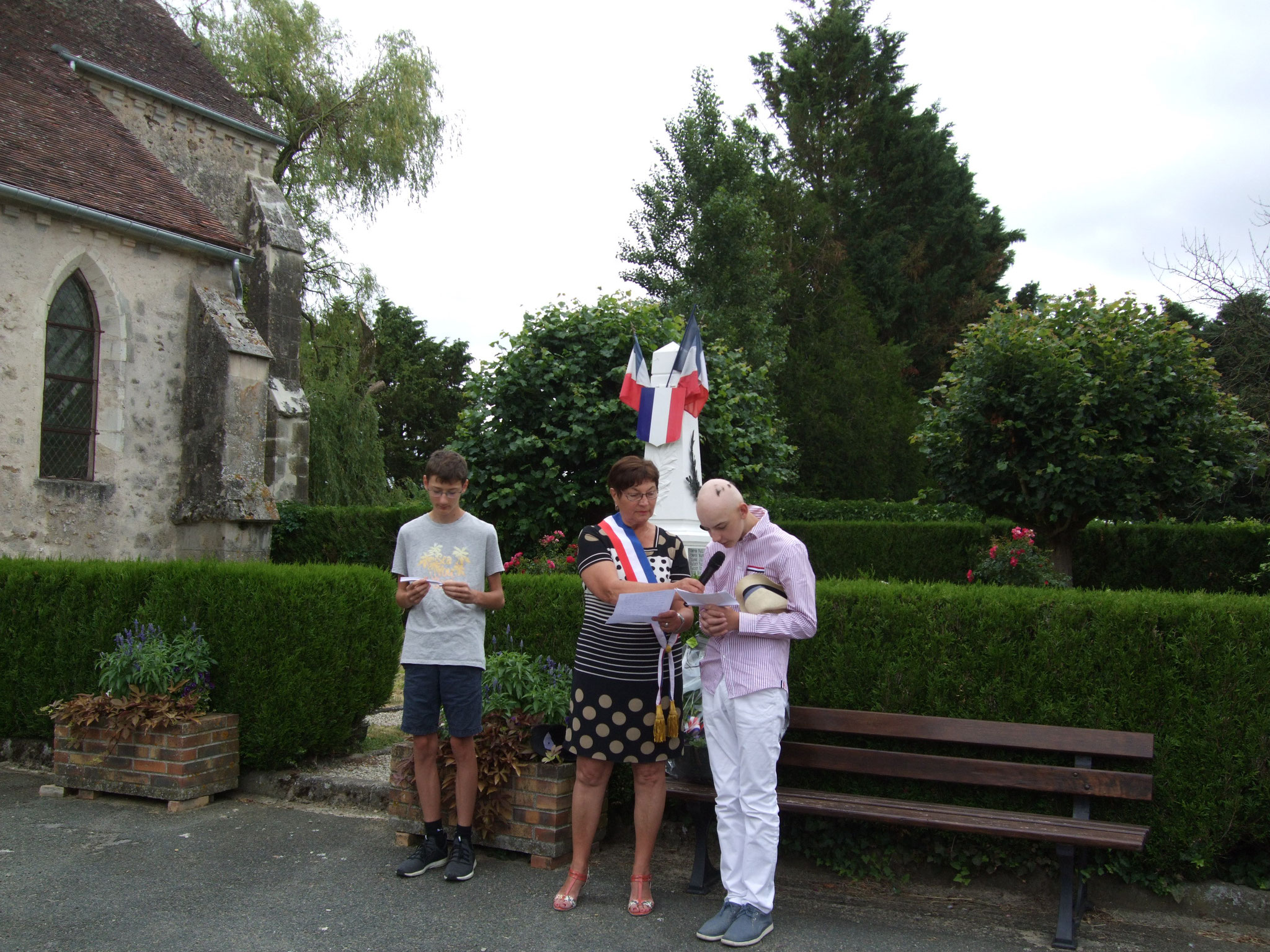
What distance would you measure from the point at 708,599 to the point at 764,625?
30 cm

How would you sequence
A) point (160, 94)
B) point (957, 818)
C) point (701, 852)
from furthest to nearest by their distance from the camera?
point (160, 94)
point (701, 852)
point (957, 818)

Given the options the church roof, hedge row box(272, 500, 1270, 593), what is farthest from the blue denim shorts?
the church roof

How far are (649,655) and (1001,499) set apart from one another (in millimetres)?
8524

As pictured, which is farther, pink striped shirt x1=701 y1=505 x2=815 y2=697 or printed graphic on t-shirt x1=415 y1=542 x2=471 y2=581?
printed graphic on t-shirt x1=415 y1=542 x2=471 y2=581

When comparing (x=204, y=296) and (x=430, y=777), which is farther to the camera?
(x=204, y=296)

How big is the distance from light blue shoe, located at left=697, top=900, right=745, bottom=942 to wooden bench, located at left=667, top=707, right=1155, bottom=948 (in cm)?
51

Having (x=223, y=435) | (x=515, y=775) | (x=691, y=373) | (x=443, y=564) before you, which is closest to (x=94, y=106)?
(x=223, y=435)

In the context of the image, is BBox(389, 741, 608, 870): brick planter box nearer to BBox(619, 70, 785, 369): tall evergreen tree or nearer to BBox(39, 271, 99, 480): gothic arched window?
BBox(39, 271, 99, 480): gothic arched window

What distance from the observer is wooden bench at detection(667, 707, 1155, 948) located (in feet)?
12.0

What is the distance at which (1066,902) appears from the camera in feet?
12.0

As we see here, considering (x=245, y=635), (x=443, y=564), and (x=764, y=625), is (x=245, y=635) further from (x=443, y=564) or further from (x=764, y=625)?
(x=764, y=625)

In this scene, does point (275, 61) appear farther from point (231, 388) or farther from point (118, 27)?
point (231, 388)

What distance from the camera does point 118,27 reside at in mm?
15453

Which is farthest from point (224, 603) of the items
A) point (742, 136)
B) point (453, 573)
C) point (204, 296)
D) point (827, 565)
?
point (742, 136)
